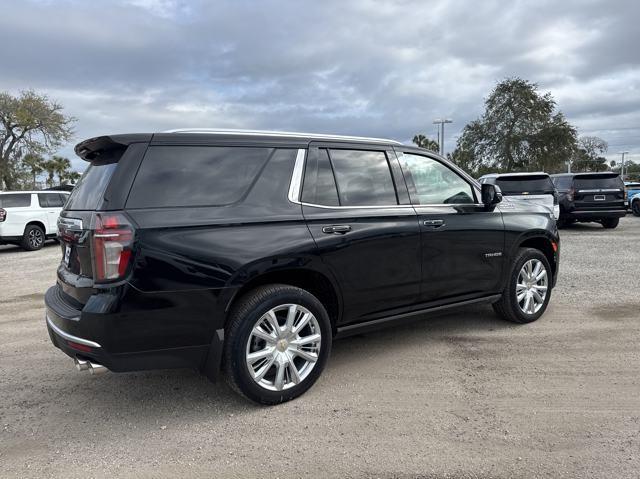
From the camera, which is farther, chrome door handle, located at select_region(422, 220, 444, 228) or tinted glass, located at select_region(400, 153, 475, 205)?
tinted glass, located at select_region(400, 153, 475, 205)

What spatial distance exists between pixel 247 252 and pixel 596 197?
13928 millimetres

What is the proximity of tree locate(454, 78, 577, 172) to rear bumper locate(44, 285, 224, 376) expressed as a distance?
38.0 m

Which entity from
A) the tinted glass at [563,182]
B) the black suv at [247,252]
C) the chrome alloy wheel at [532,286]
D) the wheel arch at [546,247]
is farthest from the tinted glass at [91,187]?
the tinted glass at [563,182]

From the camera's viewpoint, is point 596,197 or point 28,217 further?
point 596,197

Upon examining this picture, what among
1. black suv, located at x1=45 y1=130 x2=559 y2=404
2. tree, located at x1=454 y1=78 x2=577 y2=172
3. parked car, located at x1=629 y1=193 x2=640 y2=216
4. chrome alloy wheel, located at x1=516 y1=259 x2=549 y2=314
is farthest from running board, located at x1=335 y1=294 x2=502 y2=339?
tree, located at x1=454 y1=78 x2=577 y2=172

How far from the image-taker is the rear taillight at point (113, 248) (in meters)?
2.95

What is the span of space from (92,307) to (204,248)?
2.44ft

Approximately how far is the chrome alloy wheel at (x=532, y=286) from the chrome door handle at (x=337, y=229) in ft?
7.62

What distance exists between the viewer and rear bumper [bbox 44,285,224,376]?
294cm

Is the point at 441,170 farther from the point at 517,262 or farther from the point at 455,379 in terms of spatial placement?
the point at 455,379

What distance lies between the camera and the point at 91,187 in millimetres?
3375

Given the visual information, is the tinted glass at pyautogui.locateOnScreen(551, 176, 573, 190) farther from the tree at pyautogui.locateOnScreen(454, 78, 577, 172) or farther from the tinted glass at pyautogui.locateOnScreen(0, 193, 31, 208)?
the tree at pyautogui.locateOnScreen(454, 78, 577, 172)

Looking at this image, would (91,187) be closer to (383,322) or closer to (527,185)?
(383,322)

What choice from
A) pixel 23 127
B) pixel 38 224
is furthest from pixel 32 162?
pixel 38 224
